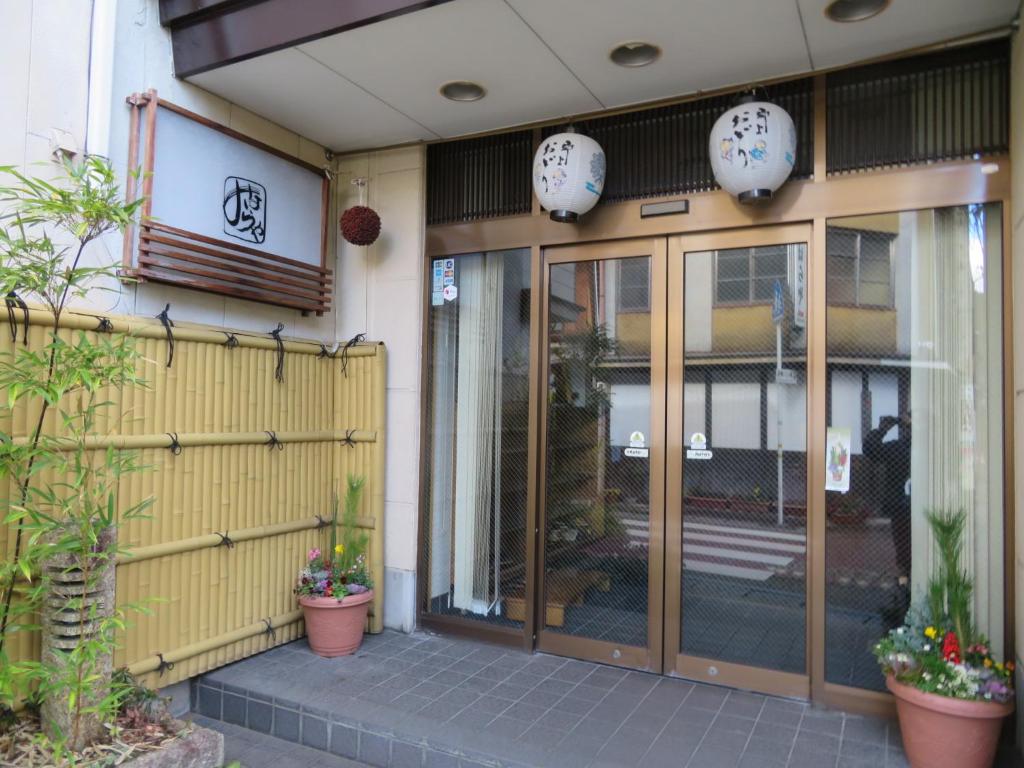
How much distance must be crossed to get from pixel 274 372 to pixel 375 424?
640 mm

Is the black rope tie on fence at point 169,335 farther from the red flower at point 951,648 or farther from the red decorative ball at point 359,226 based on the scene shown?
the red flower at point 951,648

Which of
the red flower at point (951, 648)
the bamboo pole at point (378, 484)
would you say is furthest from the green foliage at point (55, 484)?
the red flower at point (951, 648)

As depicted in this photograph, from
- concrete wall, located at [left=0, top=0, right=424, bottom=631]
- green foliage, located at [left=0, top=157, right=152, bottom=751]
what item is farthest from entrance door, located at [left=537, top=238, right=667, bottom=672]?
green foliage, located at [left=0, top=157, right=152, bottom=751]

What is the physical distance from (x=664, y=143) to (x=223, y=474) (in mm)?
2769

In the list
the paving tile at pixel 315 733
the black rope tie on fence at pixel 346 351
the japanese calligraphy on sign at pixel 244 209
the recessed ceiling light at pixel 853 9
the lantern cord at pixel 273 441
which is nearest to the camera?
the recessed ceiling light at pixel 853 9

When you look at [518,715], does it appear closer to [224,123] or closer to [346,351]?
[346,351]

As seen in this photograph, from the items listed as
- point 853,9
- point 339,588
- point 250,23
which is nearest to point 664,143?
point 853,9

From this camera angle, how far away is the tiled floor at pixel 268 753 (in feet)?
9.35

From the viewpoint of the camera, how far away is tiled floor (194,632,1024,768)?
8.73 feet

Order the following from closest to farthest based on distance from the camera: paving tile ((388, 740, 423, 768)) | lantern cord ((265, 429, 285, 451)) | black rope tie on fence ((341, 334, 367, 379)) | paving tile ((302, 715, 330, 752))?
paving tile ((388, 740, 423, 768)), paving tile ((302, 715, 330, 752)), lantern cord ((265, 429, 285, 451)), black rope tie on fence ((341, 334, 367, 379))

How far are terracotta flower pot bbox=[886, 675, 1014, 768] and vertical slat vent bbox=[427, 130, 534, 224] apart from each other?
291 cm

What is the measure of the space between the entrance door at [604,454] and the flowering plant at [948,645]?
3.53ft

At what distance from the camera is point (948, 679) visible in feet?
8.11

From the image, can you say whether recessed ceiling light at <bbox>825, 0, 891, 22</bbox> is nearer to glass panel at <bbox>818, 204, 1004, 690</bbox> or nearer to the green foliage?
glass panel at <bbox>818, 204, 1004, 690</bbox>
